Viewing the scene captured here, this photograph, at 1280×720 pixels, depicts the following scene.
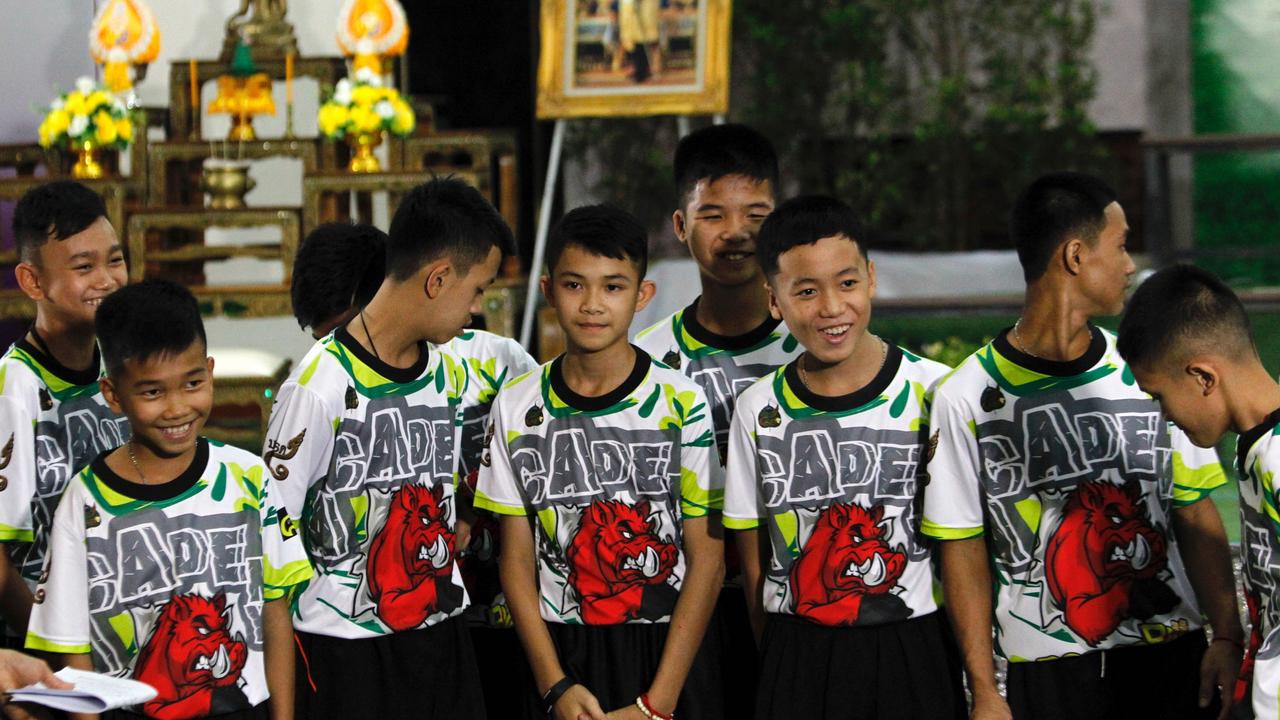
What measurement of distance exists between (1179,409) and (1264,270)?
3.86 metres

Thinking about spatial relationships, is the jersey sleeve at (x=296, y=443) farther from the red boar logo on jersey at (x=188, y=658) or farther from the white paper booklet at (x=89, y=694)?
the white paper booklet at (x=89, y=694)

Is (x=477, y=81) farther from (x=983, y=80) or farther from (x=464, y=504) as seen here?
(x=464, y=504)

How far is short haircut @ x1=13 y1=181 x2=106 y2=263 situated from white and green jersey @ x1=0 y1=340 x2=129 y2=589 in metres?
0.17

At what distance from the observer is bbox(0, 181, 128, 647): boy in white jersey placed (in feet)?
7.53

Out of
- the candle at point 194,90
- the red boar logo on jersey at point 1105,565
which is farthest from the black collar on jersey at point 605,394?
the candle at point 194,90

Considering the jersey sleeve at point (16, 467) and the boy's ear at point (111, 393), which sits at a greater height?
the boy's ear at point (111, 393)

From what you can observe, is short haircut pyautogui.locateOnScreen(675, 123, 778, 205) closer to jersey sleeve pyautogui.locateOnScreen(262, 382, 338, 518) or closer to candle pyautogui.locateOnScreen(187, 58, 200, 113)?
jersey sleeve pyautogui.locateOnScreen(262, 382, 338, 518)

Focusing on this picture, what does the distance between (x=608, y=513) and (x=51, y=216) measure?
1016mm

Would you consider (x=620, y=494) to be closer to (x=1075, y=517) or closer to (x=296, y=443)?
(x=296, y=443)

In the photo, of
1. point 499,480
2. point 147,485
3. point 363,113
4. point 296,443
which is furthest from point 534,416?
point 363,113

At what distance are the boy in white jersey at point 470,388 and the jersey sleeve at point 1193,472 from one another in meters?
1.10

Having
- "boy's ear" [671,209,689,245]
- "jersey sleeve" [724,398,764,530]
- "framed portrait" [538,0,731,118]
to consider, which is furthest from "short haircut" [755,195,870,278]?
"framed portrait" [538,0,731,118]

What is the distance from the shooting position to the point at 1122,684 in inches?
87.7

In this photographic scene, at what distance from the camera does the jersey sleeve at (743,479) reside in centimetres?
229
